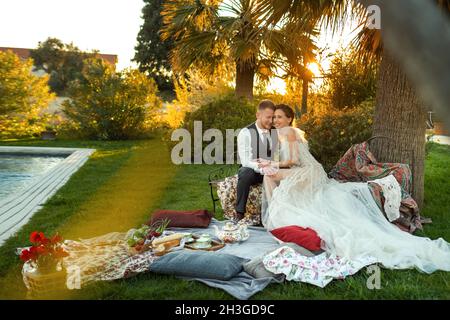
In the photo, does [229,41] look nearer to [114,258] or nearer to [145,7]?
[114,258]

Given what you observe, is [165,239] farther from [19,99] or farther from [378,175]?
[19,99]

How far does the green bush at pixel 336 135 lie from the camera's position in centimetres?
765

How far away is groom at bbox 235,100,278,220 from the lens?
227 inches

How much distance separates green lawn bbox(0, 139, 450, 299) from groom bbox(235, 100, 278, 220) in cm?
140

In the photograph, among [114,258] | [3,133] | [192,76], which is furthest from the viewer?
[3,133]

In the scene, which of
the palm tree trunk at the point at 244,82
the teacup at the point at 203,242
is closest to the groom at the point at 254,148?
the teacup at the point at 203,242

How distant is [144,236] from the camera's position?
477 centimetres

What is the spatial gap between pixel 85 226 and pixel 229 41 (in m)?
6.92

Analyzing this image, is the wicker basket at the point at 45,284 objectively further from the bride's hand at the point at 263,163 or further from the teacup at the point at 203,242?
the bride's hand at the point at 263,163

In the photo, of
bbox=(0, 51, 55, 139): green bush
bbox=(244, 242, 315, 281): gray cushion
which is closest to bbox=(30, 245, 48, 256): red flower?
bbox=(244, 242, 315, 281): gray cushion

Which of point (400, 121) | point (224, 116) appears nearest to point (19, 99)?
point (224, 116)

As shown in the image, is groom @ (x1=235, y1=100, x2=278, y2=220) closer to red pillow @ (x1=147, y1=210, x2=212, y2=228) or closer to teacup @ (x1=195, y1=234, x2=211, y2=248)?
red pillow @ (x1=147, y1=210, x2=212, y2=228)

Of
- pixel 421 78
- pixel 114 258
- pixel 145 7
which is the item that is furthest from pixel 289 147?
pixel 145 7

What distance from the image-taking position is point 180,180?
9.44 m
